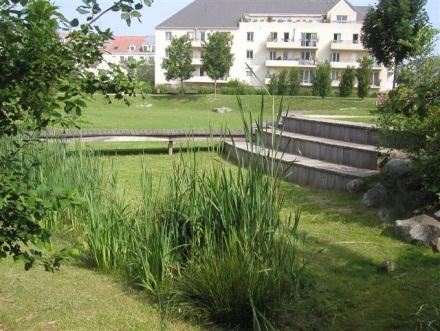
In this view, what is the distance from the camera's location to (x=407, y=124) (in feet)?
20.0

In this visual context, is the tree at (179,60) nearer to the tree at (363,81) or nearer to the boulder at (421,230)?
the tree at (363,81)

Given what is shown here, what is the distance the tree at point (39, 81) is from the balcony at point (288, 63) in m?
60.9

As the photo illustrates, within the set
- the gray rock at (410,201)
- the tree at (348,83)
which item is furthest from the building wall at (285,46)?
the gray rock at (410,201)

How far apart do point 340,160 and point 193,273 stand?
552 cm

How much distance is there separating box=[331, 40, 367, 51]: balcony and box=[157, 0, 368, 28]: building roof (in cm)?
613

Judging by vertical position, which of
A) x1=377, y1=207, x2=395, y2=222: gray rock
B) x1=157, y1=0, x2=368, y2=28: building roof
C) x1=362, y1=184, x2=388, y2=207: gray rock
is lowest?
x1=377, y1=207, x2=395, y2=222: gray rock

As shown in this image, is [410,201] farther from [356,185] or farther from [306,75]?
[306,75]

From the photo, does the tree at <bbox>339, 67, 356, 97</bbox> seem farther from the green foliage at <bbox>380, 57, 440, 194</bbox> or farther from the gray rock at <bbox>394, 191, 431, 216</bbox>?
the gray rock at <bbox>394, 191, 431, 216</bbox>

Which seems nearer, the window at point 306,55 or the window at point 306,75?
the window at point 306,75

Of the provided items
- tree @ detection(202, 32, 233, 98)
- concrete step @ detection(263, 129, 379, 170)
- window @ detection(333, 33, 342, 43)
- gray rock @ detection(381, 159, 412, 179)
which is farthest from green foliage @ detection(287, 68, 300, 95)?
gray rock @ detection(381, 159, 412, 179)

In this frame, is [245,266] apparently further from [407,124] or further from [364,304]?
[407,124]

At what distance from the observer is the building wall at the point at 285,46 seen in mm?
61781

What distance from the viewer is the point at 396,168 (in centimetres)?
664

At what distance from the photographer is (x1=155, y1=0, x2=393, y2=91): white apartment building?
203 ft
